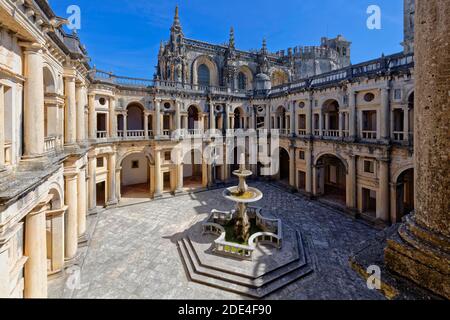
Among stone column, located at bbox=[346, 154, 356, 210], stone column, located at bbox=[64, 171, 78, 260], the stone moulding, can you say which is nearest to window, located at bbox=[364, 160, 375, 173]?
stone column, located at bbox=[346, 154, 356, 210]

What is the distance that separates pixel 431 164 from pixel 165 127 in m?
28.6

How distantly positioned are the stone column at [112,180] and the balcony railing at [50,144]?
37.9 ft

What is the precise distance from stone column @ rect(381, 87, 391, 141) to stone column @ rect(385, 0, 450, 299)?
1658cm

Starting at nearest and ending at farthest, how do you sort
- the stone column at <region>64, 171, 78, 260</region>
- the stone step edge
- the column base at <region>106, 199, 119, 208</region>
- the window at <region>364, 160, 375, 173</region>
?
the stone step edge < the stone column at <region>64, 171, 78, 260</region> < the window at <region>364, 160, 375, 173</region> < the column base at <region>106, 199, 119, 208</region>

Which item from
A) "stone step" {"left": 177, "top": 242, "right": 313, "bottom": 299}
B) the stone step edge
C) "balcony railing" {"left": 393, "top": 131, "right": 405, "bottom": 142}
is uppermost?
"balcony railing" {"left": 393, "top": 131, "right": 405, "bottom": 142}

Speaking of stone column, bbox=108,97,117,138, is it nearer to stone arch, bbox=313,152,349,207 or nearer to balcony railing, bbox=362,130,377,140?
stone arch, bbox=313,152,349,207

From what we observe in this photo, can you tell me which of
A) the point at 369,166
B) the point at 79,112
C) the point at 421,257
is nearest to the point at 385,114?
the point at 369,166

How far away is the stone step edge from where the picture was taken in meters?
11.3

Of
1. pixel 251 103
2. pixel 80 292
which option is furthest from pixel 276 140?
pixel 80 292

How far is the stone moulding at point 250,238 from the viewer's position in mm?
13086

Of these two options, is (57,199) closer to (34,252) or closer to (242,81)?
(34,252)

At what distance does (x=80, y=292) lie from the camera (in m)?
11.0

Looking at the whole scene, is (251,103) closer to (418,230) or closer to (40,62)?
(40,62)

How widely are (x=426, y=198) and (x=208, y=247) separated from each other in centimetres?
1255
